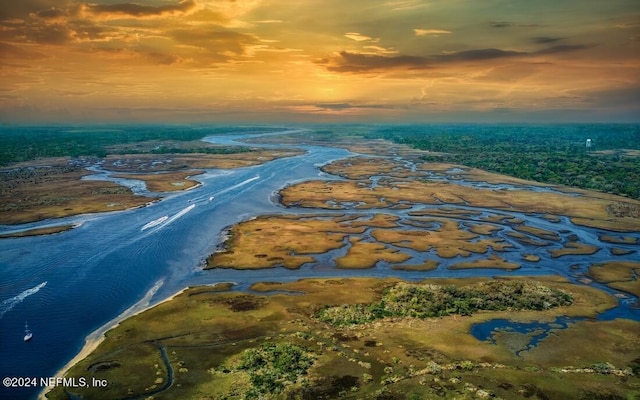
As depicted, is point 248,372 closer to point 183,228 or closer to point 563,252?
point 183,228

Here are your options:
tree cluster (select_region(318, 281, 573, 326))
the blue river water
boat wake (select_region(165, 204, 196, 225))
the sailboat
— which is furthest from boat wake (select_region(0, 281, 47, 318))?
tree cluster (select_region(318, 281, 573, 326))

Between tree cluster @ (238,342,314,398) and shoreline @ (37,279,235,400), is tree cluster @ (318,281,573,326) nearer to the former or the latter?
tree cluster @ (238,342,314,398)

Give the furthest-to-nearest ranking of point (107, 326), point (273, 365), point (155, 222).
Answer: point (155, 222), point (107, 326), point (273, 365)

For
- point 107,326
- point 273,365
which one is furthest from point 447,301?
point 107,326

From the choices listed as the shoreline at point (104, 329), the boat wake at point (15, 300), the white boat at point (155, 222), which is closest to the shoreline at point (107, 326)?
the shoreline at point (104, 329)

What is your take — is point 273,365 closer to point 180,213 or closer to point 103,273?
point 103,273

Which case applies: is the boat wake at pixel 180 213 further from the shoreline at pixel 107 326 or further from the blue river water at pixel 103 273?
the shoreline at pixel 107 326
